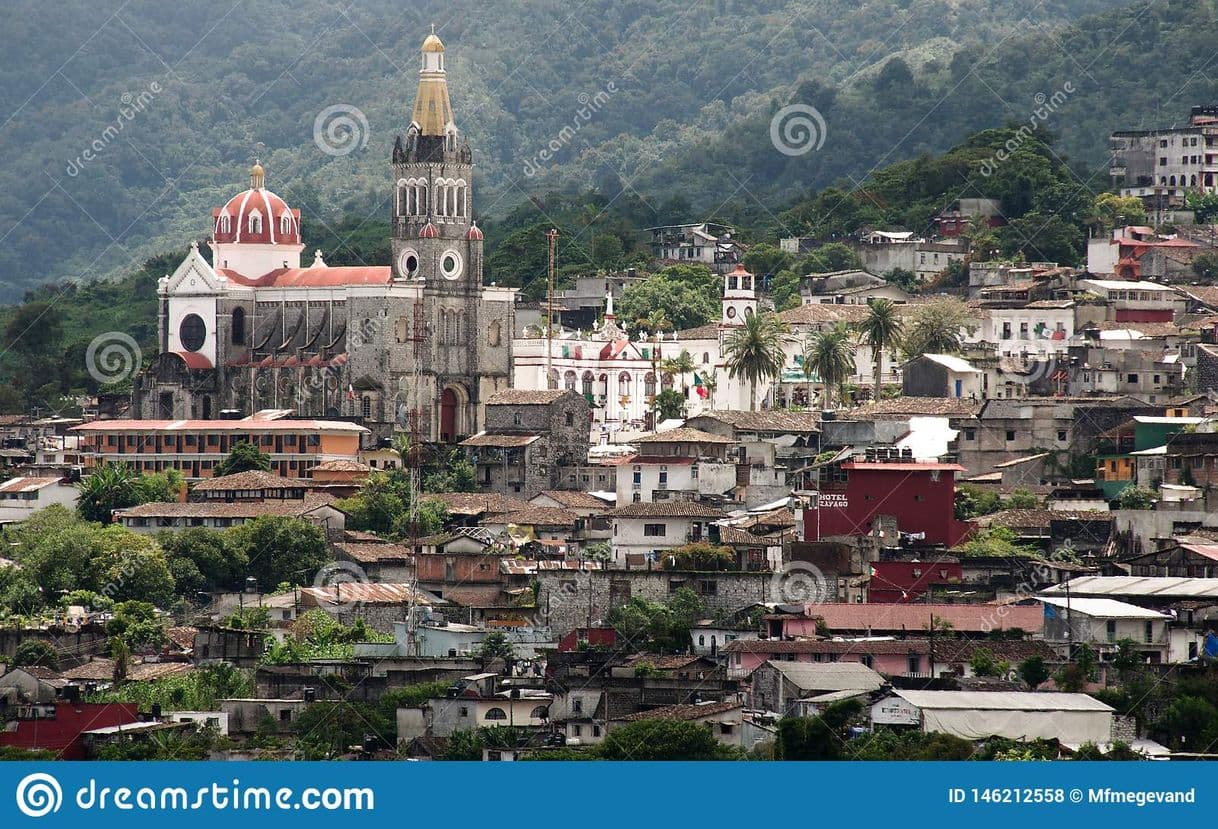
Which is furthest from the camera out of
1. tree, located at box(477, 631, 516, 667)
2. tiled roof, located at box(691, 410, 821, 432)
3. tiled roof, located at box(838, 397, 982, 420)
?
tiled roof, located at box(691, 410, 821, 432)

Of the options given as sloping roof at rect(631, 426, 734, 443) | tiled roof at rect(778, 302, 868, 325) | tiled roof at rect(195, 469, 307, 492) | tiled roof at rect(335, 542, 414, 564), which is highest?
tiled roof at rect(778, 302, 868, 325)

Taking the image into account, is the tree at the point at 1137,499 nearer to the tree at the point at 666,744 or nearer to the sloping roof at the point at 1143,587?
the sloping roof at the point at 1143,587

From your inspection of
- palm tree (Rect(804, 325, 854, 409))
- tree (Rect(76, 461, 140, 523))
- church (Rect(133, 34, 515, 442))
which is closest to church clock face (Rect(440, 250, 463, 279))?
church (Rect(133, 34, 515, 442))

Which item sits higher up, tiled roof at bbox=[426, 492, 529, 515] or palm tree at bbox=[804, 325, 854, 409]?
palm tree at bbox=[804, 325, 854, 409]

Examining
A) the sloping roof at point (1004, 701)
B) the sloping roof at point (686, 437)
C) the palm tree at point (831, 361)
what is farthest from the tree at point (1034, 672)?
the palm tree at point (831, 361)

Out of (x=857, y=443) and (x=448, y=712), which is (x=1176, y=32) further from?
(x=448, y=712)

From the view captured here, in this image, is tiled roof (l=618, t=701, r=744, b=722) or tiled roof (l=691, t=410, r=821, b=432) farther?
tiled roof (l=691, t=410, r=821, b=432)

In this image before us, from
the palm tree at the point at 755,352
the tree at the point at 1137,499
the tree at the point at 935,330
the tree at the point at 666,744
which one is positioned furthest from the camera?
the tree at the point at 935,330

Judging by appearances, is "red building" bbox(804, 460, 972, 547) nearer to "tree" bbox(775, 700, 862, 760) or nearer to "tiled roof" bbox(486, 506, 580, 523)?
"tiled roof" bbox(486, 506, 580, 523)
